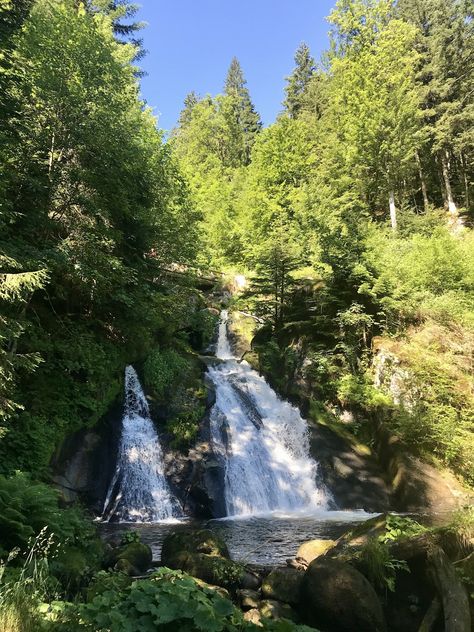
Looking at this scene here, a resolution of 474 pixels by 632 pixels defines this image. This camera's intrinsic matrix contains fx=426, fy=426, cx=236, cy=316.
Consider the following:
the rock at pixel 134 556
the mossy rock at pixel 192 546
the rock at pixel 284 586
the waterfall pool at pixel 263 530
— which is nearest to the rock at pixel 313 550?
the waterfall pool at pixel 263 530

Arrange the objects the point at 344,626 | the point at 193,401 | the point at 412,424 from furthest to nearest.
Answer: the point at 193,401
the point at 412,424
the point at 344,626

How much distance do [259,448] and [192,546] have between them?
22.0 ft

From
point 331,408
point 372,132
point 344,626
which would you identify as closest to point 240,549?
point 344,626

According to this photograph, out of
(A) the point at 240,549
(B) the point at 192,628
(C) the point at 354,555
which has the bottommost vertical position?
(A) the point at 240,549

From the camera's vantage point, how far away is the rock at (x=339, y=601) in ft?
17.4

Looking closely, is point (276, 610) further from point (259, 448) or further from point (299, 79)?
point (299, 79)

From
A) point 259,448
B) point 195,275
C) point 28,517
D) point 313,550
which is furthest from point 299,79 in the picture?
point 28,517

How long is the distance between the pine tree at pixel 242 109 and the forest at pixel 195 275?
14.1m

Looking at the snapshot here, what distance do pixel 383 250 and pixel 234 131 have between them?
3040 centimetres

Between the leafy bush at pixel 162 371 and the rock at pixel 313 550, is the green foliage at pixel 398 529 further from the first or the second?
the leafy bush at pixel 162 371

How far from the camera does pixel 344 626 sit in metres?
5.32

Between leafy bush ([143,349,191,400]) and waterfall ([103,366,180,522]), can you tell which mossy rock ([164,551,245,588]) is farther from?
leafy bush ([143,349,191,400])

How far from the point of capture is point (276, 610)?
5879 mm

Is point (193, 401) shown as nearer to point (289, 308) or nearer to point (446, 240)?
point (289, 308)
